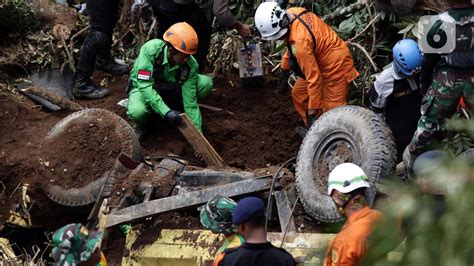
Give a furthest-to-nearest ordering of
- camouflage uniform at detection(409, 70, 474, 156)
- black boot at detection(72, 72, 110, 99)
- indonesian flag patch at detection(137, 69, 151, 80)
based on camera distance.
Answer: black boot at detection(72, 72, 110, 99), indonesian flag patch at detection(137, 69, 151, 80), camouflage uniform at detection(409, 70, 474, 156)

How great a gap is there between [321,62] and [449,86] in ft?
6.46

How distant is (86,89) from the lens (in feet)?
28.9

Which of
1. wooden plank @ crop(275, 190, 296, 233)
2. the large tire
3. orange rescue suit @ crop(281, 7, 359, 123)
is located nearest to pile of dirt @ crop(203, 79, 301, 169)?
orange rescue suit @ crop(281, 7, 359, 123)

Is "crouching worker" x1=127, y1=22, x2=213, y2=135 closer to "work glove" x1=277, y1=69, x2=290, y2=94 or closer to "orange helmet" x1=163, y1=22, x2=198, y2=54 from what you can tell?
"orange helmet" x1=163, y1=22, x2=198, y2=54

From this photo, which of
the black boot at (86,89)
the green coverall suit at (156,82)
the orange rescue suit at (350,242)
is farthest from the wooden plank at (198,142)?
the orange rescue suit at (350,242)

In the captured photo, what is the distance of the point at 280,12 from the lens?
6984 mm

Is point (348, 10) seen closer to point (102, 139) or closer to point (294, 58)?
point (294, 58)

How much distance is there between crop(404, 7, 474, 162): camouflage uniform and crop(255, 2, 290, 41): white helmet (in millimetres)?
1837

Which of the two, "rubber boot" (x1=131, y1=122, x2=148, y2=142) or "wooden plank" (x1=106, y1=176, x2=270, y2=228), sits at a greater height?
"wooden plank" (x1=106, y1=176, x2=270, y2=228)

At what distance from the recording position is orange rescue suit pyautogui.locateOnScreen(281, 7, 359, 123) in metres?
6.89

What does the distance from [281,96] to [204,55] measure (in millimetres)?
993

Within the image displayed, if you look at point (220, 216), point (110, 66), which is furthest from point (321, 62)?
point (110, 66)

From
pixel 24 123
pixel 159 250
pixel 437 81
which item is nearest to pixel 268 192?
pixel 159 250

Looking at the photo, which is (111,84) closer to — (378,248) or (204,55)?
(204,55)
